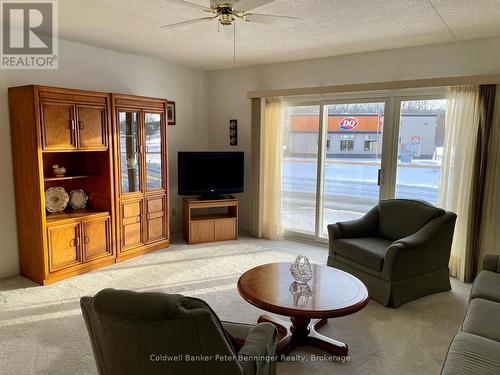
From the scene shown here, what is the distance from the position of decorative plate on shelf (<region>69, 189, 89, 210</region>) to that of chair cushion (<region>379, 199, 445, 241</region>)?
336 centimetres

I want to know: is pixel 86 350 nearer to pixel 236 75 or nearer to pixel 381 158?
pixel 381 158

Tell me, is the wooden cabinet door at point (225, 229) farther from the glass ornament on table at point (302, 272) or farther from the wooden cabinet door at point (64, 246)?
the glass ornament on table at point (302, 272)

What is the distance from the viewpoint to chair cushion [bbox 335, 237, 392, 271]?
11.4 feet

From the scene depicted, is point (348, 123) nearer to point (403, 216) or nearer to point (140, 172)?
point (403, 216)

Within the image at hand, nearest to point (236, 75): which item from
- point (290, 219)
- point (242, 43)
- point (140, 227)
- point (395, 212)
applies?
point (242, 43)

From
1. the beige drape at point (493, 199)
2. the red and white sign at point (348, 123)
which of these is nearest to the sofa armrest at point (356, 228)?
the beige drape at point (493, 199)

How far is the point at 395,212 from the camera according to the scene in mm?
3973

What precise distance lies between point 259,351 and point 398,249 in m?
1.99

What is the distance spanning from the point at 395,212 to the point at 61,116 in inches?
139

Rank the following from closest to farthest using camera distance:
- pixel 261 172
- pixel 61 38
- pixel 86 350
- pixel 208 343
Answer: pixel 208 343 < pixel 86 350 < pixel 61 38 < pixel 261 172

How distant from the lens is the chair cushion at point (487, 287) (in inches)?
100

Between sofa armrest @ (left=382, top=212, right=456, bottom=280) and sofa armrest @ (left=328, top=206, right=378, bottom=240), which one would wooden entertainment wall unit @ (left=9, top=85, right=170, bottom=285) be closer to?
sofa armrest @ (left=328, top=206, right=378, bottom=240)

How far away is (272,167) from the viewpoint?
5383 millimetres

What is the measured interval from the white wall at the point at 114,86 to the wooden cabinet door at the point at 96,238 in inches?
27.8
